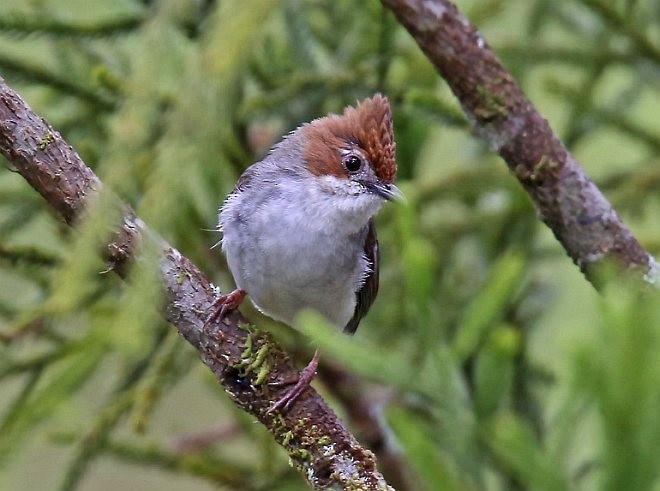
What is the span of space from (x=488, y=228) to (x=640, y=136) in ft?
2.17

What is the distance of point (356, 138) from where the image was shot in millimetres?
3441

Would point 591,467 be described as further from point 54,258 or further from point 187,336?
point 54,258

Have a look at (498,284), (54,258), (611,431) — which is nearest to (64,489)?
(54,258)

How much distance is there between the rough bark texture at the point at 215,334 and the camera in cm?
195

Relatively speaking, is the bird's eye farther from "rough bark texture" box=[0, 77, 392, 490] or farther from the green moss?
the green moss

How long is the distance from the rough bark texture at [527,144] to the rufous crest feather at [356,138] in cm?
61

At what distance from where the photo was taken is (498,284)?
2.47m

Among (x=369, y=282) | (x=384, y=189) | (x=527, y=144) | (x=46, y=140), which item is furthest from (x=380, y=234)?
(x=46, y=140)

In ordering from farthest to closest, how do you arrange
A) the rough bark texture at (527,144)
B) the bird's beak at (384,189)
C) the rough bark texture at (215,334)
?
the bird's beak at (384,189) < the rough bark texture at (527,144) < the rough bark texture at (215,334)

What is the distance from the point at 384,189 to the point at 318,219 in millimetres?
253

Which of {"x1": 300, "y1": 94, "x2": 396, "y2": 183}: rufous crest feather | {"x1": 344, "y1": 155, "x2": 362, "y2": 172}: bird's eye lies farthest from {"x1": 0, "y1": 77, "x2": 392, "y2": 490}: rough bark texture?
{"x1": 344, "y1": 155, "x2": 362, "y2": 172}: bird's eye

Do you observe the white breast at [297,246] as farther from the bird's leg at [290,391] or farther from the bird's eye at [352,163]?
the bird's leg at [290,391]

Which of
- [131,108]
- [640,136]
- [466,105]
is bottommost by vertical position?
[131,108]

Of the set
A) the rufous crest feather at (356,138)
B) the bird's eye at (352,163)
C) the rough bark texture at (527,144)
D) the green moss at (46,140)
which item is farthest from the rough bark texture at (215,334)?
the bird's eye at (352,163)
